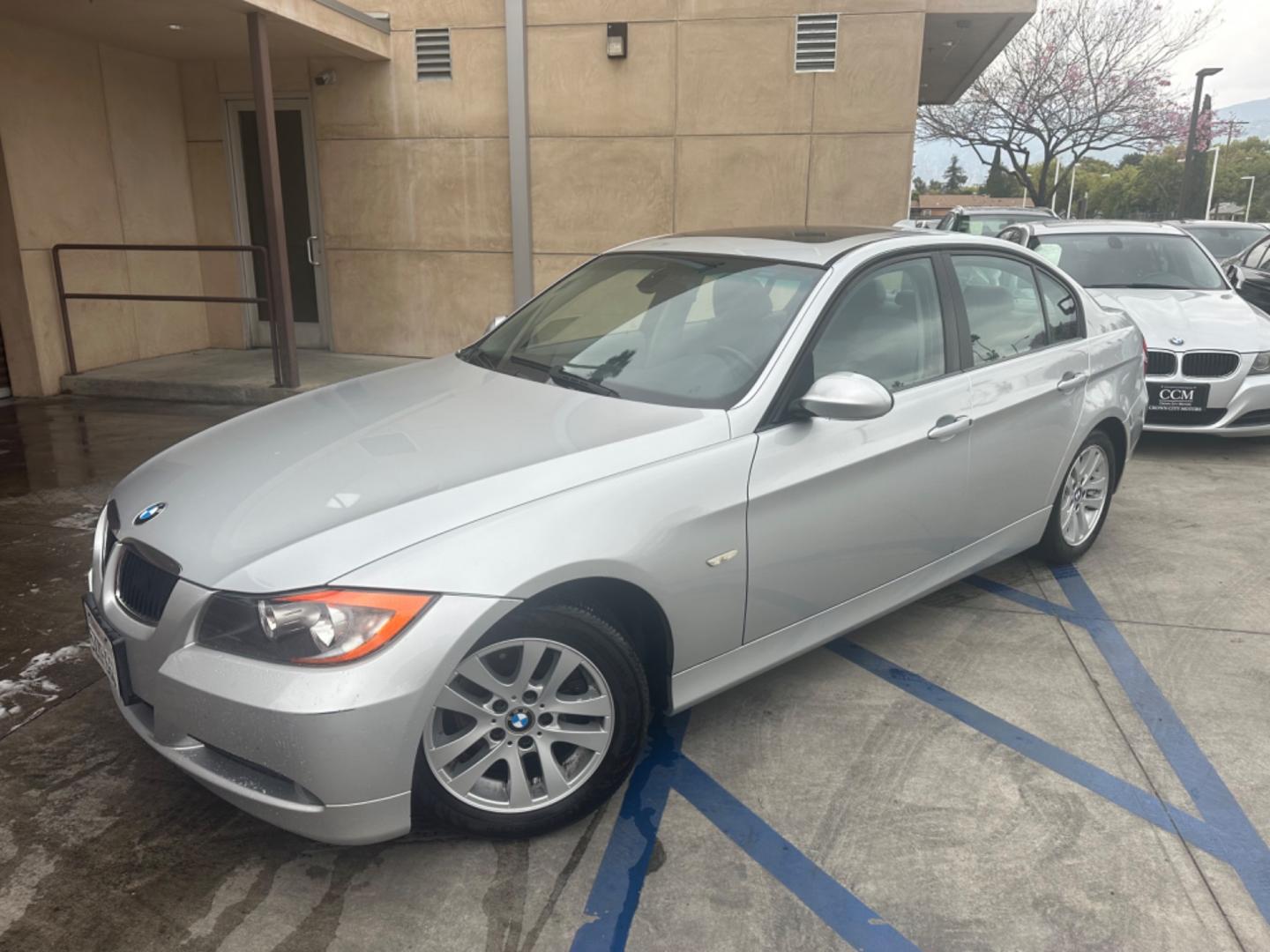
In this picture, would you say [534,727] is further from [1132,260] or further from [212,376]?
[212,376]

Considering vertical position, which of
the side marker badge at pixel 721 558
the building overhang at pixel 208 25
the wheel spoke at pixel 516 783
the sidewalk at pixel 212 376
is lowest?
the sidewalk at pixel 212 376

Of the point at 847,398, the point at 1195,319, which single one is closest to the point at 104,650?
the point at 847,398

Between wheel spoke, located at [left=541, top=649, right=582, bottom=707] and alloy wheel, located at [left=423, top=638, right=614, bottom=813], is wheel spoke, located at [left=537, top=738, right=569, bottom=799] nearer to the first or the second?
alloy wheel, located at [left=423, top=638, right=614, bottom=813]

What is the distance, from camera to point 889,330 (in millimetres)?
3670

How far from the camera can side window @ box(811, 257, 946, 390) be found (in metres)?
3.44

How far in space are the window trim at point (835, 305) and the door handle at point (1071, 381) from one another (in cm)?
74

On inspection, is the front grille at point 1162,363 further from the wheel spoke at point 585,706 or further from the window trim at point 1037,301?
the wheel spoke at point 585,706

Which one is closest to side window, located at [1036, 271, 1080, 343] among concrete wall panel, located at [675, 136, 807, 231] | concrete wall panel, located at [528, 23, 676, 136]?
concrete wall panel, located at [675, 136, 807, 231]

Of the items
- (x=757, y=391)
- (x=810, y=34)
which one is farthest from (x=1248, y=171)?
(x=757, y=391)

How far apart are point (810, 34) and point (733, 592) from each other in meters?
8.02

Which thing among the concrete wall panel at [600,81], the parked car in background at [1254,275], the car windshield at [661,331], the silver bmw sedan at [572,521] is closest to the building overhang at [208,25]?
the concrete wall panel at [600,81]

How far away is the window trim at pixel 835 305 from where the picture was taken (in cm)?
318

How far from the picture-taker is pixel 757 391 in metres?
3.16

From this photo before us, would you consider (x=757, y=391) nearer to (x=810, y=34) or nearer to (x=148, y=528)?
(x=148, y=528)
